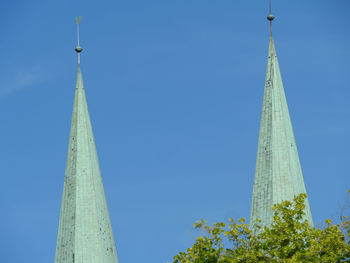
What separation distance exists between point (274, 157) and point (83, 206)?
31.2 ft

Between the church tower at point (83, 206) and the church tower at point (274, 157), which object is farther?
the church tower at point (83, 206)

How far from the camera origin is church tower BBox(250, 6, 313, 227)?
75750 mm

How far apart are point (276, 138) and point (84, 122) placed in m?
10.1

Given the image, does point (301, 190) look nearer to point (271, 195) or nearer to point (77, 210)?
point (271, 195)

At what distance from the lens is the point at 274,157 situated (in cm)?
7675

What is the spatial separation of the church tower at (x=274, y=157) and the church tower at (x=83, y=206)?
754 centimetres

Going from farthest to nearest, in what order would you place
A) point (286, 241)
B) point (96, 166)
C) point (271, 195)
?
point (96, 166)
point (271, 195)
point (286, 241)

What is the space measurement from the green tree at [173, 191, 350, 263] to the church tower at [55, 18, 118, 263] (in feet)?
29.0

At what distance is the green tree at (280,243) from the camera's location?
223ft

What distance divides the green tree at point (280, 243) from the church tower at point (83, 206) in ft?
29.0

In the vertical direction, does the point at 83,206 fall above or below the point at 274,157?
below

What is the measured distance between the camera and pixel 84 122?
8150 centimetres

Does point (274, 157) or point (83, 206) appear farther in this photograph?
point (83, 206)

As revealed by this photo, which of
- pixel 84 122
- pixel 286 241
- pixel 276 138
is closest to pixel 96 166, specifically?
pixel 84 122
